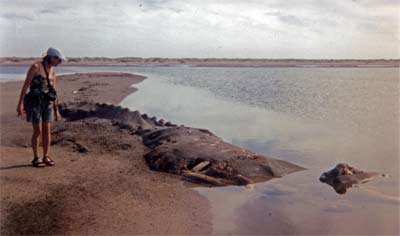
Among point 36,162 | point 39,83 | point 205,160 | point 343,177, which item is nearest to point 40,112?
point 39,83

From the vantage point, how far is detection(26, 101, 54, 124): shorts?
804 cm

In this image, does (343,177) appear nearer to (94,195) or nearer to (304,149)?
(304,149)

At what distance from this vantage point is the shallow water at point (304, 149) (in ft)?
22.8

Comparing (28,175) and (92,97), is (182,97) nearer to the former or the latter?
(92,97)

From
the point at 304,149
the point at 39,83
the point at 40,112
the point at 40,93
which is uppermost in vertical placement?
the point at 39,83

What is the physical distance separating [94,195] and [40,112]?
1.98 meters

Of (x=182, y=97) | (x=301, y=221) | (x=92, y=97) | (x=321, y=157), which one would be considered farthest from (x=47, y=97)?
(x=182, y=97)

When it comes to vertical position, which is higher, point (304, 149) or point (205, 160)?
point (205, 160)

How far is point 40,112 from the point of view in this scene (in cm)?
812

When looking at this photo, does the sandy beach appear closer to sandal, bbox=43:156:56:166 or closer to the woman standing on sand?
sandal, bbox=43:156:56:166

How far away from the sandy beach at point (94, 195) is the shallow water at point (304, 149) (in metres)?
0.62

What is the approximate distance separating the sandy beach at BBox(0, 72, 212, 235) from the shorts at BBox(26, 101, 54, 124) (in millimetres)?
837

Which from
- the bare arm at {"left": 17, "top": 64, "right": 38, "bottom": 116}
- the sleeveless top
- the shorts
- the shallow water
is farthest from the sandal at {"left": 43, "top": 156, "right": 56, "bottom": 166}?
the shallow water

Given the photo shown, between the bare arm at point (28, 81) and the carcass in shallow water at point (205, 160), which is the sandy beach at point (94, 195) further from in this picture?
the bare arm at point (28, 81)
